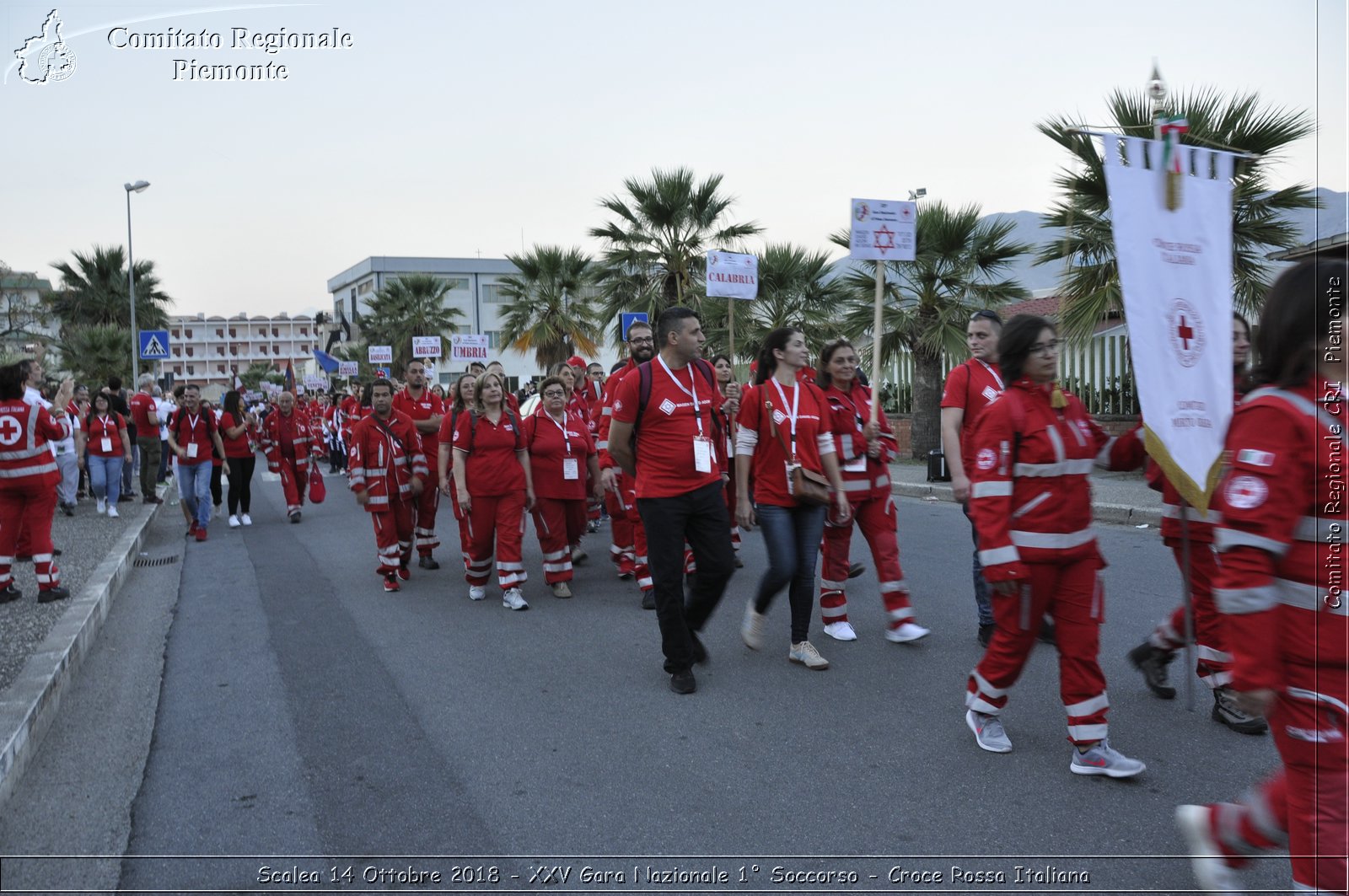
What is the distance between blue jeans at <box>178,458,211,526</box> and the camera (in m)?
12.8

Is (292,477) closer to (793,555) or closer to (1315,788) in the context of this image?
(793,555)

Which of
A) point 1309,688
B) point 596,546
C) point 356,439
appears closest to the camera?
point 1309,688

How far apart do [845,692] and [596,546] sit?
5829 mm

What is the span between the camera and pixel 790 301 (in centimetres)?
2127

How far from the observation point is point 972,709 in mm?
4391

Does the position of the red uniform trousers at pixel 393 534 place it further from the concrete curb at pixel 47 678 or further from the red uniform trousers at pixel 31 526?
the red uniform trousers at pixel 31 526

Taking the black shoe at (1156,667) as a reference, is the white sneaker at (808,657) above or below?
below

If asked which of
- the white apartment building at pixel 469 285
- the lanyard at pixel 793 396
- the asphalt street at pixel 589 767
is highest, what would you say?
the white apartment building at pixel 469 285

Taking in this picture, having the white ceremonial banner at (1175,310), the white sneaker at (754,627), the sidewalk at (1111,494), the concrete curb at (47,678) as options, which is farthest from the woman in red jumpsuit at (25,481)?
the sidewalk at (1111,494)

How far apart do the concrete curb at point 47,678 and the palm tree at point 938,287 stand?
12.9 metres

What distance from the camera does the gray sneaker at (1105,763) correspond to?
400 centimetres

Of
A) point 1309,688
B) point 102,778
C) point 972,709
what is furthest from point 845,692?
point 102,778

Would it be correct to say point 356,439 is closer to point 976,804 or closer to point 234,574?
point 234,574
